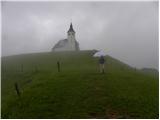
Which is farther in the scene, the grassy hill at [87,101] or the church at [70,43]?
the church at [70,43]

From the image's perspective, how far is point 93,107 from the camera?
79.2 feet

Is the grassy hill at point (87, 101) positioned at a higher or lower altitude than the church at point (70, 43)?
lower

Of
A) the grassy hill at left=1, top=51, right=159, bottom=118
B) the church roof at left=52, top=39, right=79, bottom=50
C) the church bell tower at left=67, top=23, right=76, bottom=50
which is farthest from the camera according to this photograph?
the church roof at left=52, top=39, right=79, bottom=50

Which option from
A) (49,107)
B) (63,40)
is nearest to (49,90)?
(49,107)

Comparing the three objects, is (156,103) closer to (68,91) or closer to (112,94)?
(112,94)

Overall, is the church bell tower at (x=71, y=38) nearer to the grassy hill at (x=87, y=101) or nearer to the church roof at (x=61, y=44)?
the church roof at (x=61, y=44)

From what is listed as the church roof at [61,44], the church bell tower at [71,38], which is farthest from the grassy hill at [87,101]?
the church roof at [61,44]

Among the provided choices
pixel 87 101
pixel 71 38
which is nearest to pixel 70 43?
pixel 71 38

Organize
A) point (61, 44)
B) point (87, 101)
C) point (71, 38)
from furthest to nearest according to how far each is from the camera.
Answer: point (61, 44) < point (71, 38) < point (87, 101)

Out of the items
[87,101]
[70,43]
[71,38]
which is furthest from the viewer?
[71,38]

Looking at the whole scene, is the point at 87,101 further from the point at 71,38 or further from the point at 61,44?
the point at 61,44

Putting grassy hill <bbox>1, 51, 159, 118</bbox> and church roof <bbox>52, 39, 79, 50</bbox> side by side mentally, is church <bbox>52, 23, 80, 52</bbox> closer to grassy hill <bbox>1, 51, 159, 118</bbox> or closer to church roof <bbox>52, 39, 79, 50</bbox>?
church roof <bbox>52, 39, 79, 50</bbox>

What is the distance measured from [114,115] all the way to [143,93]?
8.56m

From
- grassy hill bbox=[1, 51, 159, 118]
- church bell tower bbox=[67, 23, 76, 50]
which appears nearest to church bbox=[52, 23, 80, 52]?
church bell tower bbox=[67, 23, 76, 50]
